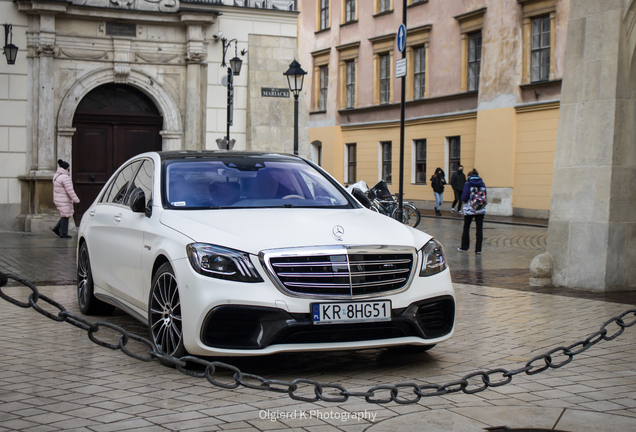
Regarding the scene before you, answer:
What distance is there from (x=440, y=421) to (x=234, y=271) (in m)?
1.61

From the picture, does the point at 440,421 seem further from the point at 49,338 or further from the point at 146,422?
the point at 49,338

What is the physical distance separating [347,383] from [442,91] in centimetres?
2889

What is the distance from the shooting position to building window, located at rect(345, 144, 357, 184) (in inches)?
1538

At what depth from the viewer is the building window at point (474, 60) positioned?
102 feet

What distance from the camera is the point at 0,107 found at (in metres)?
18.5

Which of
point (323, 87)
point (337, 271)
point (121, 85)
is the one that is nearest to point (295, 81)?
point (121, 85)

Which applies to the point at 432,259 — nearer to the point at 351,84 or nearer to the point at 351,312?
the point at 351,312

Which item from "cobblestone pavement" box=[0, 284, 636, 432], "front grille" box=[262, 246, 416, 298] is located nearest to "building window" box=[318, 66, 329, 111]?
"cobblestone pavement" box=[0, 284, 636, 432]

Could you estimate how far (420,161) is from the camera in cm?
3444

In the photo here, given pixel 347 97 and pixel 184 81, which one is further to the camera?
pixel 347 97

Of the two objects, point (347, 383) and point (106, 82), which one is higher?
point (106, 82)

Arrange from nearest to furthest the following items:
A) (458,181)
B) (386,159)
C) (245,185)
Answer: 1. (245,185)
2. (458,181)
3. (386,159)

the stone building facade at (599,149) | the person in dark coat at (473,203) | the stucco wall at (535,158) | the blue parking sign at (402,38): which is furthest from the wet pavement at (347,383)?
the stucco wall at (535,158)

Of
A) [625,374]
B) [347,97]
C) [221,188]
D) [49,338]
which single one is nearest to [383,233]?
[221,188]
